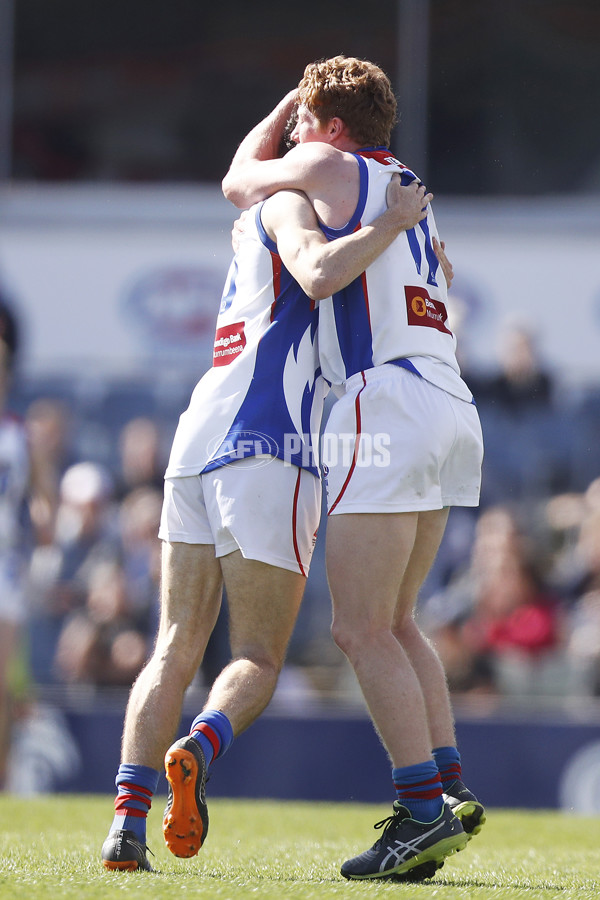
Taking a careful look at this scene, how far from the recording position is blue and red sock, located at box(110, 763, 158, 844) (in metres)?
3.38

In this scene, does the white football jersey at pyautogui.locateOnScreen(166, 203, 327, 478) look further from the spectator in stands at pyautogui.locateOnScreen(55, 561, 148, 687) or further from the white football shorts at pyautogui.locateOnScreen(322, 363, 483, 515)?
the spectator in stands at pyautogui.locateOnScreen(55, 561, 148, 687)

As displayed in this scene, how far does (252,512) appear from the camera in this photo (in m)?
3.50

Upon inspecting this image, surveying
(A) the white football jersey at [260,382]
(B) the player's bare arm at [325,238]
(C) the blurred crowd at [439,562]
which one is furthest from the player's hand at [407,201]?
(C) the blurred crowd at [439,562]

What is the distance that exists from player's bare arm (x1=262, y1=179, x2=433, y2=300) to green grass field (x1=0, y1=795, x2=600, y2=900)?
1.49m

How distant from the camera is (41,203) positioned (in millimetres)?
12992

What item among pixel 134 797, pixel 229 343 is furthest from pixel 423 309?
pixel 134 797

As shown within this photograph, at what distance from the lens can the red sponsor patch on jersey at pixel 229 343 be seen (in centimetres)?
369

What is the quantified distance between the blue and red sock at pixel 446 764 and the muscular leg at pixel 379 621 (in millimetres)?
503

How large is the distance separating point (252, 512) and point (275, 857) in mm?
1213

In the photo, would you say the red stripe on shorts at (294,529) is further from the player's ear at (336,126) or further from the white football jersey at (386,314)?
the player's ear at (336,126)

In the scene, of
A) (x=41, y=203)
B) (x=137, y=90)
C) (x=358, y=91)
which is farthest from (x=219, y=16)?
(x=358, y=91)

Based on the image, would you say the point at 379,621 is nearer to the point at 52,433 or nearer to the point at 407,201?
the point at 407,201

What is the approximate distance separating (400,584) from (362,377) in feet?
1.89

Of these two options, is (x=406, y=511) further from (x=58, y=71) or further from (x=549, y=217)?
(x=58, y=71)
